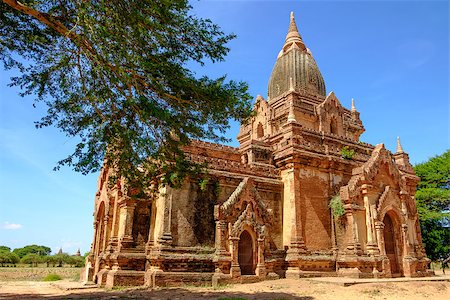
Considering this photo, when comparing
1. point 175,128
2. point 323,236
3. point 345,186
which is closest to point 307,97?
point 345,186

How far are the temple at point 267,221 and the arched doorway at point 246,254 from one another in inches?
2.0

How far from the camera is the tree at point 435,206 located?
1351 inches

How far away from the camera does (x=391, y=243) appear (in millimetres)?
22828

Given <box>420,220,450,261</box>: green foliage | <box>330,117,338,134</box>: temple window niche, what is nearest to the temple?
<box>330,117,338,134</box>: temple window niche

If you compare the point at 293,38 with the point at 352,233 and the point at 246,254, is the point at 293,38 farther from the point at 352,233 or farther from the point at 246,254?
the point at 246,254

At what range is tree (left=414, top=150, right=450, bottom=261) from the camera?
34.3m

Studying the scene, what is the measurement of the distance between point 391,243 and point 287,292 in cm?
1082

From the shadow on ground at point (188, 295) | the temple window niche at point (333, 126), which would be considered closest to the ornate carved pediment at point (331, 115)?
the temple window niche at point (333, 126)

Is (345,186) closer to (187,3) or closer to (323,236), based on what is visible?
(323,236)

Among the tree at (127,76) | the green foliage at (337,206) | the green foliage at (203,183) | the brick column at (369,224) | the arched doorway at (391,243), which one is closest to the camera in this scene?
the tree at (127,76)

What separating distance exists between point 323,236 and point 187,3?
48.8 feet

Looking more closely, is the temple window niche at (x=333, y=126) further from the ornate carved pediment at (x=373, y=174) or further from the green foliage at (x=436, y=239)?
the green foliage at (x=436, y=239)

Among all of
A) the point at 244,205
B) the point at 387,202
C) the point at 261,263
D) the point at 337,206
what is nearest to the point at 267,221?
Answer: the point at 244,205

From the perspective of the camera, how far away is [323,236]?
21.1 metres
